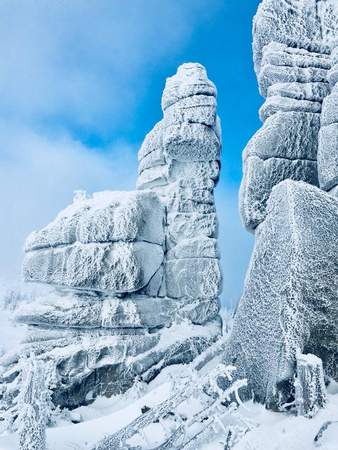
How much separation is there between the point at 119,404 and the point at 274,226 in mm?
7940

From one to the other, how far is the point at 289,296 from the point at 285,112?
6.35 metres

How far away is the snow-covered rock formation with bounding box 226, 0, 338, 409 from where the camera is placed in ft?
24.2

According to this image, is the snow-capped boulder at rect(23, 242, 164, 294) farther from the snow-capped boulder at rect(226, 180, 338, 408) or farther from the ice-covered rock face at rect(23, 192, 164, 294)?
the snow-capped boulder at rect(226, 180, 338, 408)

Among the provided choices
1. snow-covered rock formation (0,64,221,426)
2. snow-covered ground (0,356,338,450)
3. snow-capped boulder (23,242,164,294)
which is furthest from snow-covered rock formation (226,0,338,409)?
snow-capped boulder (23,242,164,294)

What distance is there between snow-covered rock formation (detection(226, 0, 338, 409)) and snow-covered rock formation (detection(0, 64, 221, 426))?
14.4ft

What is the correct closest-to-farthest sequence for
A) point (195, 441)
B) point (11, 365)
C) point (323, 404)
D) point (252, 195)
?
point (323, 404)
point (195, 441)
point (252, 195)
point (11, 365)

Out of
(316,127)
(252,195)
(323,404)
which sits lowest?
(323,404)

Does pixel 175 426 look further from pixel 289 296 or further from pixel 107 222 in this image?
pixel 107 222

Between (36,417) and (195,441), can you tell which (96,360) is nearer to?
(36,417)

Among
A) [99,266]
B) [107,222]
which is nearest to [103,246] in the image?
[99,266]

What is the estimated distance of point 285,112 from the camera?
11461 millimetres

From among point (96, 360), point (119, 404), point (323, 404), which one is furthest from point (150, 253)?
point (323, 404)

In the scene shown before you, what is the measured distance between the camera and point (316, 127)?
37.6 feet

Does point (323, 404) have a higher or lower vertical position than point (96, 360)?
higher
